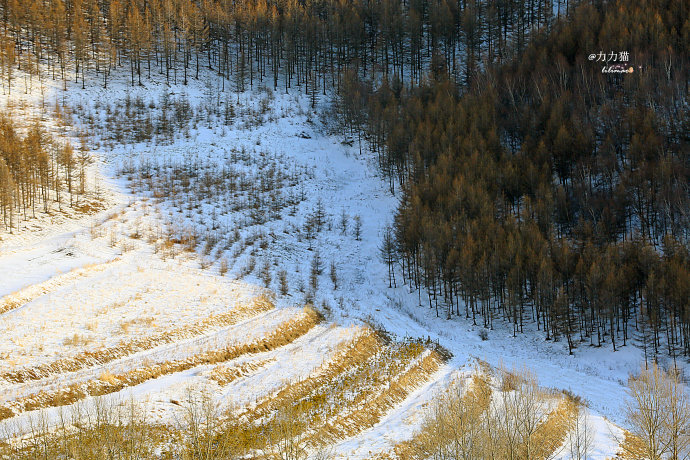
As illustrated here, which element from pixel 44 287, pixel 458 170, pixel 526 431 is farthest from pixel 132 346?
pixel 458 170

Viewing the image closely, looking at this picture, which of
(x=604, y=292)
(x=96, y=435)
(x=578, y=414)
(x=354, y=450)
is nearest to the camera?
(x=96, y=435)

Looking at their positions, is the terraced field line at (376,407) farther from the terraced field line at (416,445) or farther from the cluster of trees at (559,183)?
the cluster of trees at (559,183)

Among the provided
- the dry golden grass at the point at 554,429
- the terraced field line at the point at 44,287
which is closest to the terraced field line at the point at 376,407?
the dry golden grass at the point at 554,429

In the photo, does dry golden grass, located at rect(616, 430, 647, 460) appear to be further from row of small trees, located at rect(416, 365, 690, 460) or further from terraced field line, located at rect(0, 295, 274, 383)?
terraced field line, located at rect(0, 295, 274, 383)

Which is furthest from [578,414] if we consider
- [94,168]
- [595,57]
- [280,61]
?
[280,61]

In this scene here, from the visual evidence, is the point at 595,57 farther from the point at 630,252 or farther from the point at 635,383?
the point at 635,383

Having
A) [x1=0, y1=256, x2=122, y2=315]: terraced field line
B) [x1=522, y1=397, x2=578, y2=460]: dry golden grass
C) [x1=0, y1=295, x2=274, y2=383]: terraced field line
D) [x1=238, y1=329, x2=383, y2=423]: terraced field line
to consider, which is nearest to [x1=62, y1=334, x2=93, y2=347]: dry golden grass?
[x1=0, y1=295, x2=274, y2=383]: terraced field line
